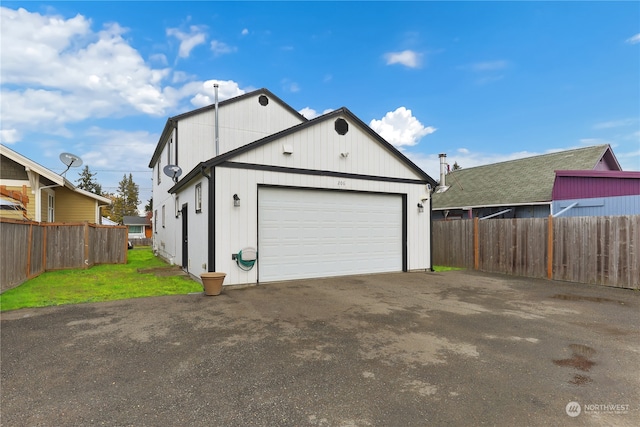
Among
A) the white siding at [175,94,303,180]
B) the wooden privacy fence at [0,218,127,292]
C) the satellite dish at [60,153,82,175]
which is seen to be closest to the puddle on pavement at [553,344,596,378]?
the wooden privacy fence at [0,218,127,292]

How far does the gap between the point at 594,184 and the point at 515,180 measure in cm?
444

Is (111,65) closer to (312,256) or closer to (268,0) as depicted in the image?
(268,0)

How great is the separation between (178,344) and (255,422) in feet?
7.19

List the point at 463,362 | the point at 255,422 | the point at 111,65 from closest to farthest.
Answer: the point at 255,422 → the point at 463,362 → the point at 111,65

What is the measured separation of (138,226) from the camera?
4497 cm

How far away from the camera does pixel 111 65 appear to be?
10133mm

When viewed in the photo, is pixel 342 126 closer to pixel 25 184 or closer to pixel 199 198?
pixel 199 198

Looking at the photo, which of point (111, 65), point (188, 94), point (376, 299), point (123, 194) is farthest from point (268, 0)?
point (123, 194)

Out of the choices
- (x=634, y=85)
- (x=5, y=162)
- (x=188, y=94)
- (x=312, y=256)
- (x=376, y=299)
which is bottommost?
(x=376, y=299)

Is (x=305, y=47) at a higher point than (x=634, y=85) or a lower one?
higher

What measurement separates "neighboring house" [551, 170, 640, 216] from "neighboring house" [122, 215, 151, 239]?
149 ft

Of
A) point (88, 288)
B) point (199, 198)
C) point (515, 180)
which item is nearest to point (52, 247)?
point (88, 288)

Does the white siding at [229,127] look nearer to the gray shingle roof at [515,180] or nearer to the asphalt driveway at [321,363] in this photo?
the asphalt driveway at [321,363]

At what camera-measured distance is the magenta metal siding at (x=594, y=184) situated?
1234cm
